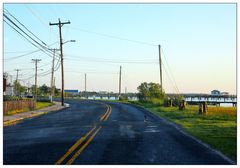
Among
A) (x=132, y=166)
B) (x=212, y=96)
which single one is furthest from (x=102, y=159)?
(x=212, y=96)

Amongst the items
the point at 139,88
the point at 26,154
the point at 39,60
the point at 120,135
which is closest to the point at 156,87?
the point at 139,88

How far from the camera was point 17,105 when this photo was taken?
32.0 metres

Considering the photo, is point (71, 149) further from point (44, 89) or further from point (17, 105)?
point (44, 89)

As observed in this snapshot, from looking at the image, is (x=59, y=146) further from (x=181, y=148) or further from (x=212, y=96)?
(x=212, y=96)

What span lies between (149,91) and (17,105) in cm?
3483

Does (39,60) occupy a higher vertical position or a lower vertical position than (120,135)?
higher

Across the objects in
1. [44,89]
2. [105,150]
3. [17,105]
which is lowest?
[105,150]

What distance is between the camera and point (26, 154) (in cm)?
1029

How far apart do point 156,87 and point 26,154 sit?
54.3 meters

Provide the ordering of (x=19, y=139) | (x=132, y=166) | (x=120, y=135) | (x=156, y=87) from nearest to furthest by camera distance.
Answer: (x=132, y=166)
(x=19, y=139)
(x=120, y=135)
(x=156, y=87)

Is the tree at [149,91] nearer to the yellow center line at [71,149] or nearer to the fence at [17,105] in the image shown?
the fence at [17,105]

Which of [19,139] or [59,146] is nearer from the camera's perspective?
[59,146]

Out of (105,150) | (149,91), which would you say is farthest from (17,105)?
(149,91)

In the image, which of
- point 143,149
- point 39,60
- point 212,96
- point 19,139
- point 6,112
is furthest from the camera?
point 212,96
